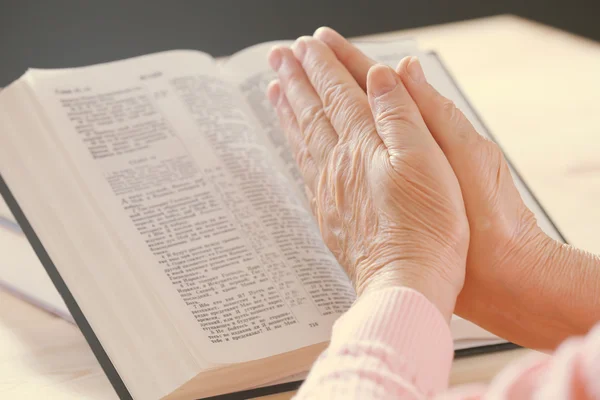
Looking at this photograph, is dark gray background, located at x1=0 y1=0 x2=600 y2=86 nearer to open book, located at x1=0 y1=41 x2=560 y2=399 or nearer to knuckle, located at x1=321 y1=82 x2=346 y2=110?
open book, located at x1=0 y1=41 x2=560 y2=399

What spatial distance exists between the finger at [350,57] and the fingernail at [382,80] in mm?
100

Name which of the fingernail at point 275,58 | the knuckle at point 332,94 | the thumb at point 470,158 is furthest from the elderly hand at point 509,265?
the fingernail at point 275,58

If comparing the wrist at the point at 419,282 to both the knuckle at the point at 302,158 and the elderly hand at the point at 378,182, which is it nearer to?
the elderly hand at the point at 378,182

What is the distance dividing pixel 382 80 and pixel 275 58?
0.60 feet

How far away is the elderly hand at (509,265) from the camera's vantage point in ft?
2.01

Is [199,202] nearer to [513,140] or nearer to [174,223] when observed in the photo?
[174,223]

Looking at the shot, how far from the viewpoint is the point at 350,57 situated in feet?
2.54

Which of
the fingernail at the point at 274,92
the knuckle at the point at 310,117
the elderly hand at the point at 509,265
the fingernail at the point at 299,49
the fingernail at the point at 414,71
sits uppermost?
the fingernail at the point at 299,49

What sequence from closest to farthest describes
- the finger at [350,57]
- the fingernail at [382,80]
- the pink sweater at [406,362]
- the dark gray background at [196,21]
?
the pink sweater at [406,362] < the fingernail at [382,80] < the finger at [350,57] < the dark gray background at [196,21]

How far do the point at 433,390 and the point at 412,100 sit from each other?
0.89ft

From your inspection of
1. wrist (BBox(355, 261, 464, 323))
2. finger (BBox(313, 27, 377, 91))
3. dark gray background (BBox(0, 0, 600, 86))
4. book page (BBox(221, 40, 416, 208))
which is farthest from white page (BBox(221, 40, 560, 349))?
dark gray background (BBox(0, 0, 600, 86))

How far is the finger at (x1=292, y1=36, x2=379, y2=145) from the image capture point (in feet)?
2.26

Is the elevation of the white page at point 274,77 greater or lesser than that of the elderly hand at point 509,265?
greater

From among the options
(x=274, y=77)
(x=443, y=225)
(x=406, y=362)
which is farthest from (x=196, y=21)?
(x=406, y=362)
